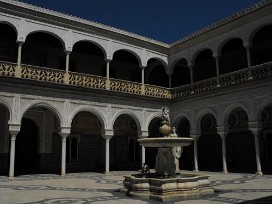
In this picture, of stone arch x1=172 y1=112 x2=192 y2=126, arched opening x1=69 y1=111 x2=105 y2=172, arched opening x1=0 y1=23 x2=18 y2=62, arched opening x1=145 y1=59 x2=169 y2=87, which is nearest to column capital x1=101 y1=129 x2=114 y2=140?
arched opening x1=69 y1=111 x2=105 y2=172

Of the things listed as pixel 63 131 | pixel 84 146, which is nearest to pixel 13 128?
pixel 63 131

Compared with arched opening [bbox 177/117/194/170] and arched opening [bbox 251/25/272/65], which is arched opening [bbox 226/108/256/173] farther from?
arched opening [bbox 177/117/194/170]

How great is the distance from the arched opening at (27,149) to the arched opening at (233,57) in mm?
11429

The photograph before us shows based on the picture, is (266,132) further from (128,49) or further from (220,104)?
(128,49)

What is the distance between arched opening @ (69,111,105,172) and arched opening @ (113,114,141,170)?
31.8 inches

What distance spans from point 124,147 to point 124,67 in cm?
501

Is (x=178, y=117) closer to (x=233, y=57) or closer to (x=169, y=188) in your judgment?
(x=233, y=57)

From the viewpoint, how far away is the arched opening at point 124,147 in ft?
61.0

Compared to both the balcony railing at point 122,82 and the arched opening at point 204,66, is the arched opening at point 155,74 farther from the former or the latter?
the balcony railing at point 122,82

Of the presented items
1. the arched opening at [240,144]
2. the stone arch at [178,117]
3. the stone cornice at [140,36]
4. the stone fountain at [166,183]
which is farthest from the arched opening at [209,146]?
the stone fountain at [166,183]

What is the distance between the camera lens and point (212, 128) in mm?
19297

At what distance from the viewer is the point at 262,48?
1659 centimetres

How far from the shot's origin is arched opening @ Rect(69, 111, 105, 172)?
56.2ft

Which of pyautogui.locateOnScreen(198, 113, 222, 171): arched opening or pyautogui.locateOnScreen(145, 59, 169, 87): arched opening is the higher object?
pyautogui.locateOnScreen(145, 59, 169, 87): arched opening
